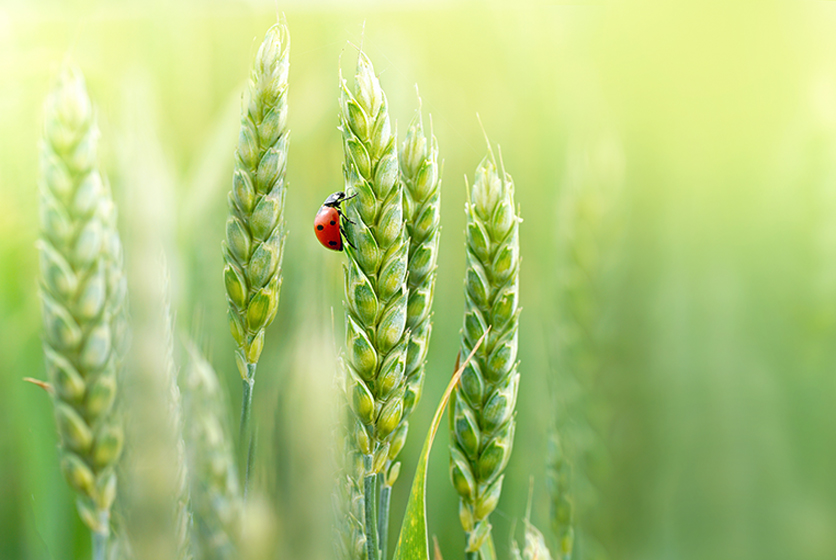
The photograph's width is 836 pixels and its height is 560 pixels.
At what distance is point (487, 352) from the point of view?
0.42 m

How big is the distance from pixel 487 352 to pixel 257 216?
0.19 m

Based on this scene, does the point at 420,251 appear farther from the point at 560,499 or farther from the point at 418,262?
the point at 560,499

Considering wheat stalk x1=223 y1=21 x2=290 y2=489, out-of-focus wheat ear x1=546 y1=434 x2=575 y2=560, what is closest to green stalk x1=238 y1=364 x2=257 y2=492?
wheat stalk x1=223 y1=21 x2=290 y2=489

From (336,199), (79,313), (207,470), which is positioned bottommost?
(207,470)

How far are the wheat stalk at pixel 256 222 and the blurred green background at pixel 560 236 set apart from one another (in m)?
0.04

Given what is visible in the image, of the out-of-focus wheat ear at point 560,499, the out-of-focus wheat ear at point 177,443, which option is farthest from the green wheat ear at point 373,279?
the out-of-focus wheat ear at point 560,499

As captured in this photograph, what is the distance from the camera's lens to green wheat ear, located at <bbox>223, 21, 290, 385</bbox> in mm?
379

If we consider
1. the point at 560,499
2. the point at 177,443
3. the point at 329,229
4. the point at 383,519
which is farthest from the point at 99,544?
the point at 560,499

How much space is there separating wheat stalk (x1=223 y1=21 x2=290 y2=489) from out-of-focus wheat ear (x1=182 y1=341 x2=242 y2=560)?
0.05m

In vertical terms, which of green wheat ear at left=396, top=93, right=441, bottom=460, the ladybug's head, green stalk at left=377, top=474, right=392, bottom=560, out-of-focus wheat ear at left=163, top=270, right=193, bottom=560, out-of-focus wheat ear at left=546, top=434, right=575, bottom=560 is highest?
the ladybug's head

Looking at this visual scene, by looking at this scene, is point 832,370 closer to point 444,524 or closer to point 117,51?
point 444,524

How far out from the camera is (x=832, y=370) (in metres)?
1.07

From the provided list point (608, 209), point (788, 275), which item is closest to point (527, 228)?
point (608, 209)

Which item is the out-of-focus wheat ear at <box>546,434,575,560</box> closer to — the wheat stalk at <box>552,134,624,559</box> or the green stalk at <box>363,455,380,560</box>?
the wheat stalk at <box>552,134,624,559</box>
